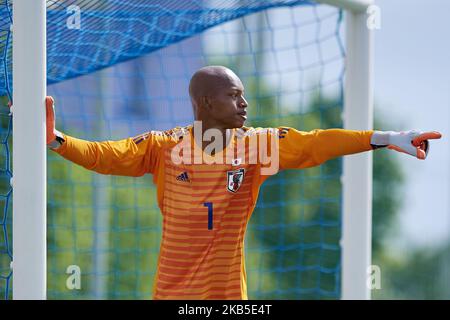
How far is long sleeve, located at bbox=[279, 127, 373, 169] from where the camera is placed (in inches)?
124

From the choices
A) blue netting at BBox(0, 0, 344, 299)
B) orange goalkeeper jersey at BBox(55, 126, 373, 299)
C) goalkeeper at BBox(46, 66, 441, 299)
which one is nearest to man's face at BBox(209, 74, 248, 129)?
goalkeeper at BBox(46, 66, 441, 299)

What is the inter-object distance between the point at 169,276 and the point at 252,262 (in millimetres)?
7196

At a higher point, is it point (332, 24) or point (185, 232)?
point (332, 24)

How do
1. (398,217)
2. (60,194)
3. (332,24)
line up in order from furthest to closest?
(398,217) → (60,194) → (332,24)

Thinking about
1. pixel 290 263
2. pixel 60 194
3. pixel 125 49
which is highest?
pixel 125 49

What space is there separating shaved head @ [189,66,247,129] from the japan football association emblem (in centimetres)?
16

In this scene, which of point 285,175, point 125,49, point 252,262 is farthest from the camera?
point 252,262

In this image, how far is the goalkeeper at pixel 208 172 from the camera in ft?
10.5

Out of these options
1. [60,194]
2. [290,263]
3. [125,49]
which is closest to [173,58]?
[125,49]

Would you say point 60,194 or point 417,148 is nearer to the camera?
point 417,148

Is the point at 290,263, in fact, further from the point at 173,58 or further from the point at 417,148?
the point at 417,148

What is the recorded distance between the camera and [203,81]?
323 centimetres
